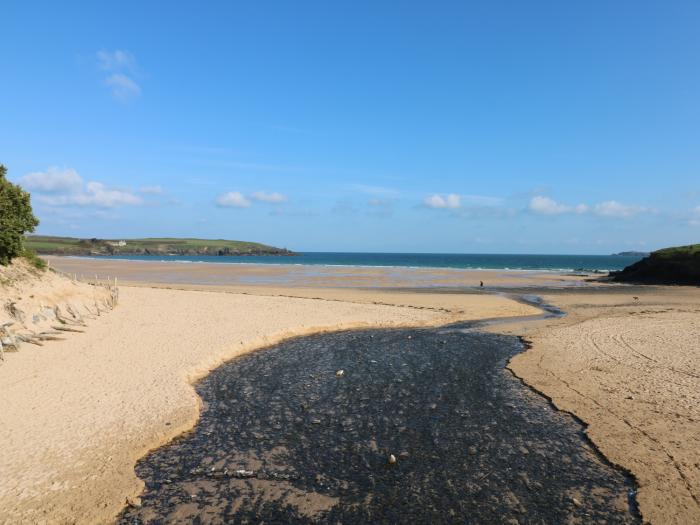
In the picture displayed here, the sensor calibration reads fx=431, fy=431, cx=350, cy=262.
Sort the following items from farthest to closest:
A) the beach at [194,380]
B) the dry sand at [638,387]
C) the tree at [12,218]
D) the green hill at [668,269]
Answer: the green hill at [668,269] < the tree at [12,218] < the dry sand at [638,387] < the beach at [194,380]

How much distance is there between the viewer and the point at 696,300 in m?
41.6

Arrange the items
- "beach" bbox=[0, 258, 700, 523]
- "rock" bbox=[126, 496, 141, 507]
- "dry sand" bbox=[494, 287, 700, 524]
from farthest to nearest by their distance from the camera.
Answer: "dry sand" bbox=[494, 287, 700, 524] → "beach" bbox=[0, 258, 700, 523] → "rock" bbox=[126, 496, 141, 507]

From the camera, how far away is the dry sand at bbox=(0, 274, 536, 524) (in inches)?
346

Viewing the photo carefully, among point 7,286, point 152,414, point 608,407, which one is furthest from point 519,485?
point 7,286

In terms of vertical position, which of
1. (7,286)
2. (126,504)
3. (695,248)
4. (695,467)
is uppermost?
(695,248)

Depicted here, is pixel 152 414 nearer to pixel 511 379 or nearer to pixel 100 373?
pixel 100 373

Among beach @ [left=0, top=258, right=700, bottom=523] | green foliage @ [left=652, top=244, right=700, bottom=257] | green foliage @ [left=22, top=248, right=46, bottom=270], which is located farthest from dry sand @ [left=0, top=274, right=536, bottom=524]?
green foliage @ [left=652, top=244, right=700, bottom=257]

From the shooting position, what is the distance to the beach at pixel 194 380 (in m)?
9.16

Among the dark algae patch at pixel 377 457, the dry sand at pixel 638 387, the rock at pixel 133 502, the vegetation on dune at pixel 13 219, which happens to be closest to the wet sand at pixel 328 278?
the vegetation on dune at pixel 13 219

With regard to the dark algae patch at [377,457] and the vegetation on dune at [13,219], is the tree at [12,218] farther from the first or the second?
the dark algae patch at [377,457]

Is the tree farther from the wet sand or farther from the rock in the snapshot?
the wet sand

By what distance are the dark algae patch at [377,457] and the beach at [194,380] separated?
71 cm

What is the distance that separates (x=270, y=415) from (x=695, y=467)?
442 inches

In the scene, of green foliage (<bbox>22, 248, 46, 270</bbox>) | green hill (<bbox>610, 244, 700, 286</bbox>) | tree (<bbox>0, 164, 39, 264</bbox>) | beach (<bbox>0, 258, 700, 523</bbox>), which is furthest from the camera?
green hill (<bbox>610, 244, 700, 286</bbox>)
